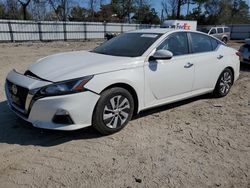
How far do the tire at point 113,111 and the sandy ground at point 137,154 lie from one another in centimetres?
15

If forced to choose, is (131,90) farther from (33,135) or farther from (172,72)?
(33,135)

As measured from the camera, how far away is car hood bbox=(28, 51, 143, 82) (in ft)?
10.9

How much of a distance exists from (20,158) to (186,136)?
7.54ft

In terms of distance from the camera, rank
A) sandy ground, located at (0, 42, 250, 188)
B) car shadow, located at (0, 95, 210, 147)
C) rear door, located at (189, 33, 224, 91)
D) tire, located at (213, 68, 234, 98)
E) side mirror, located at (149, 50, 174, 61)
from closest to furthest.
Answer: sandy ground, located at (0, 42, 250, 188) → car shadow, located at (0, 95, 210, 147) → side mirror, located at (149, 50, 174, 61) → rear door, located at (189, 33, 224, 91) → tire, located at (213, 68, 234, 98)

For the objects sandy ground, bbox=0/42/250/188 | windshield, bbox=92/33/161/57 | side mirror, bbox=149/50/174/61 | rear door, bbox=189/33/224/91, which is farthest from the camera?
rear door, bbox=189/33/224/91

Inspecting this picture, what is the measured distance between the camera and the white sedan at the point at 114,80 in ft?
10.6

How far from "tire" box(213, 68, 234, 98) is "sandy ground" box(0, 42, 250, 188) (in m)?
1.06

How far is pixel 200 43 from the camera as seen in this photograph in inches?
195

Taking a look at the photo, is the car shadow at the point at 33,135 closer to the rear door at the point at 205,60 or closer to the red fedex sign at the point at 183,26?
the rear door at the point at 205,60

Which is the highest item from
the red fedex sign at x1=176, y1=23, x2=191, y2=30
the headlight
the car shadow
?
the red fedex sign at x1=176, y1=23, x2=191, y2=30

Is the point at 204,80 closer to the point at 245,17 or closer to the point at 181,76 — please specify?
the point at 181,76

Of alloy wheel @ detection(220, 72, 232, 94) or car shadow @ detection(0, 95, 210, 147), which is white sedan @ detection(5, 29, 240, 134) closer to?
car shadow @ detection(0, 95, 210, 147)

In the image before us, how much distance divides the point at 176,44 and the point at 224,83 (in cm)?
179

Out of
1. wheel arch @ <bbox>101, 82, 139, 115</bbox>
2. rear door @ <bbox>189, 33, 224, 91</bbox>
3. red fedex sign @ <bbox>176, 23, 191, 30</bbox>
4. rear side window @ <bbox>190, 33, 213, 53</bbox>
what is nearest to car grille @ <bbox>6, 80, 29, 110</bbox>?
wheel arch @ <bbox>101, 82, 139, 115</bbox>
